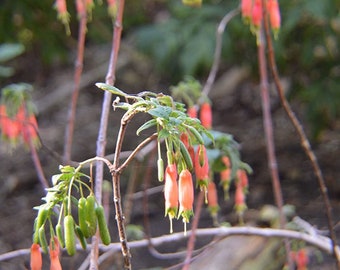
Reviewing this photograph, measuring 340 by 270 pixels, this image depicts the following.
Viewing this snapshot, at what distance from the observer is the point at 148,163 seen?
3082mm

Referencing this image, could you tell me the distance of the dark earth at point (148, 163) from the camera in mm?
3787

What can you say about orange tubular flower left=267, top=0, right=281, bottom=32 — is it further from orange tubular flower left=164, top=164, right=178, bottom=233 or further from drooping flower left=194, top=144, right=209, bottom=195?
orange tubular flower left=164, top=164, right=178, bottom=233

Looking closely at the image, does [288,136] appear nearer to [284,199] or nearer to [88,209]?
[284,199]

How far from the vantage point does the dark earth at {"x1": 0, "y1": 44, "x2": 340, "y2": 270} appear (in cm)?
379

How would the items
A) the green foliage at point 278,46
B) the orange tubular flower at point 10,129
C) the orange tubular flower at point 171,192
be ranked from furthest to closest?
the green foliage at point 278,46 < the orange tubular flower at point 10,129 < the orange tubular flower at point 171,192

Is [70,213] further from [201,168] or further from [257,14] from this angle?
[257,14]

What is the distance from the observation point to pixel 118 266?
342cm

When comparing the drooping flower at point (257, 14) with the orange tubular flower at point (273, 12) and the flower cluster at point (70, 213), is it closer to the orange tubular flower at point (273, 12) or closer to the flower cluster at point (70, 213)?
the orange tubular flower at point (273, 12)

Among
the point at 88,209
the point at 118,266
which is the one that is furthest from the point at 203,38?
the point at 88,209

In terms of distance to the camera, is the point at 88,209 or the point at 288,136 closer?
the point at 88,209

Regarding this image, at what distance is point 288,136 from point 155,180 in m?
1.13

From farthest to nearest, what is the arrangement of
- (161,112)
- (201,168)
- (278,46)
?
(278,46) → (201,168) → (161,112)

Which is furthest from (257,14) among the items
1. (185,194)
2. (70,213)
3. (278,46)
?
(278,46)

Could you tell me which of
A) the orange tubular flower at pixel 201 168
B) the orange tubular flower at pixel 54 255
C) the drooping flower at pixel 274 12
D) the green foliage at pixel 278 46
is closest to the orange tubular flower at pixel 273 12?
the drooping flower at pixel 274 12
